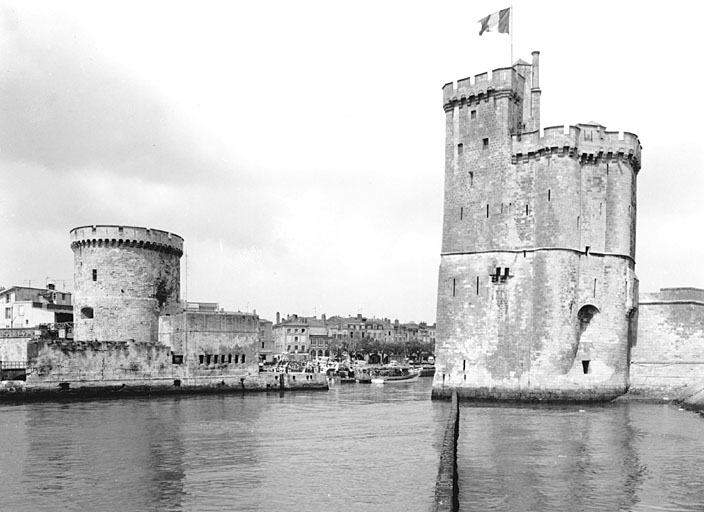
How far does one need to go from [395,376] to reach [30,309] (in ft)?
102

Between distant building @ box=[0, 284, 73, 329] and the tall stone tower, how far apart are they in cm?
3010

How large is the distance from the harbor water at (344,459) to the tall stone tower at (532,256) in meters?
2.69

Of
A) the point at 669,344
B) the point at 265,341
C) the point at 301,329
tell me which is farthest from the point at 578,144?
the point at 301,329

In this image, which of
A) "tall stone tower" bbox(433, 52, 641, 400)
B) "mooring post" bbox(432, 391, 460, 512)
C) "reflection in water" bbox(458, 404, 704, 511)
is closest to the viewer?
"mooring post" bbox(432, 391, 460, 512)

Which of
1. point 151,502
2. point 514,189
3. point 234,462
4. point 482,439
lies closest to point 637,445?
point 482,439

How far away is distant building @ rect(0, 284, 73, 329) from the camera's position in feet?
174

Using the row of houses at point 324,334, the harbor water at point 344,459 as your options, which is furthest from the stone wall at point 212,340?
the row of houses at point 324,334

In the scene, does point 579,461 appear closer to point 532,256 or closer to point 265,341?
point 532,256

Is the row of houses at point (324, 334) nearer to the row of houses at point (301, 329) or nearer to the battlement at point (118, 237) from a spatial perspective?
the row of houses at point (301, 329)

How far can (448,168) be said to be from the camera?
37312 mm

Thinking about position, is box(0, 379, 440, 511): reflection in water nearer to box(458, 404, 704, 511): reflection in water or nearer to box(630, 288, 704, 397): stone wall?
box(458, 404, 704, 511): reflection in water

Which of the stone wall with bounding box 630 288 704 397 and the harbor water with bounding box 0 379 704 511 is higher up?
the stone wall with bounding box 630 288 704 397

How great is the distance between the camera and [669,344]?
Result: 36.0 meters

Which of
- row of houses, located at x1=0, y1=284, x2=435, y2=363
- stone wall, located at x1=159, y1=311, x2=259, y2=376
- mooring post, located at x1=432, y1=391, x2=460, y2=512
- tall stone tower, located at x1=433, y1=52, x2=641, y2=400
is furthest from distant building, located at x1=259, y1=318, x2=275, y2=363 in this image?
mooring post, located at x1=432, y1=391, x2=460, y2=512
